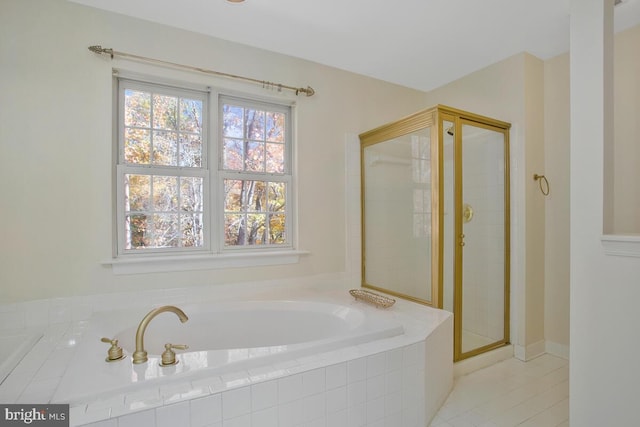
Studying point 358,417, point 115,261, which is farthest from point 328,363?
point 115,261

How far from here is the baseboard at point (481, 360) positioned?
7.72ft

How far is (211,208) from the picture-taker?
2516mm

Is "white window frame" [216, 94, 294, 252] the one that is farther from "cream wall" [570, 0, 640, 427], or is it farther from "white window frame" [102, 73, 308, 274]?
"cream wall" [570, 0, 640, 427]

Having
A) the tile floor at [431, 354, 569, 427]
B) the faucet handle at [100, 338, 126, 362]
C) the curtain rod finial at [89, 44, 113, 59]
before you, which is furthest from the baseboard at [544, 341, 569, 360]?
the curtain rod finial at [89, 44, 113, 59]

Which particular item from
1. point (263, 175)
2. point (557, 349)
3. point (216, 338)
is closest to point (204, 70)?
point (263, 175)

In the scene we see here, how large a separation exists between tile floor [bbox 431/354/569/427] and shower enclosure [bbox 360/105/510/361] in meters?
0.22

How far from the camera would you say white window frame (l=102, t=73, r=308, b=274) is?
7.32 feet

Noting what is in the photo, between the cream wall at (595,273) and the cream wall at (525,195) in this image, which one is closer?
the cream wall at (595,273)

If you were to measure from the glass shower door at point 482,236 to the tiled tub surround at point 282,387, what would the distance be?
56 centimetres

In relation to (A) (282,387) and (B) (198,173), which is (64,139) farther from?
(A) (282,387)

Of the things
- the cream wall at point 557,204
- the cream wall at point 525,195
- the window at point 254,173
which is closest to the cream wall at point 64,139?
the window at point 254,173

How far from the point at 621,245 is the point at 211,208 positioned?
2402mm

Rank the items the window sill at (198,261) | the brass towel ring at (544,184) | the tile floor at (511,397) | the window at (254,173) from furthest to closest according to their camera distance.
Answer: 1. the brass towel ring at (544,184)
2. the window at (254,173)
3. the window sill at (198,261)
4. the tile floor at (511,397)

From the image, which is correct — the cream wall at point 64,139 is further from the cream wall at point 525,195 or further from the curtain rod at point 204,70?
the cream wall at point 525,195
